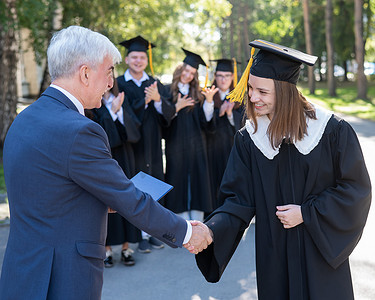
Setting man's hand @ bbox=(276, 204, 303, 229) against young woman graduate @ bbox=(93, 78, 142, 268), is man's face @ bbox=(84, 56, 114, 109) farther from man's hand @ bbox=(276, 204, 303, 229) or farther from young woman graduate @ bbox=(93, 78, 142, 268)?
young woman graduate @ bbox=(93, 78, 142, 268)

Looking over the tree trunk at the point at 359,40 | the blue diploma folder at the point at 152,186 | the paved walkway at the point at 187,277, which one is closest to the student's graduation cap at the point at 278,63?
the blue diploma folder at the point at 152,186

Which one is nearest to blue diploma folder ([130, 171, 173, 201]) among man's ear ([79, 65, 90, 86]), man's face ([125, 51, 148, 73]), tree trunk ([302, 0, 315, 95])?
man's ear ([79, 65, 90, 86])

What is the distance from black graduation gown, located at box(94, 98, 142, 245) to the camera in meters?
5.52

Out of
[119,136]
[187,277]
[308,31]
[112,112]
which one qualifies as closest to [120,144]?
[119,136]

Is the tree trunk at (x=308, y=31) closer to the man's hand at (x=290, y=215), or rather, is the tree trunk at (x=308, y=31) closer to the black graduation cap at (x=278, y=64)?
the black graduation cap at (x=278, y=64)

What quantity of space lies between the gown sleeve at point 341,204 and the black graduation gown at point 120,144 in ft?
10.2

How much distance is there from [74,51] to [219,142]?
4750 mm

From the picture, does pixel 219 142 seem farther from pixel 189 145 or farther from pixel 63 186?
pixel 63 186

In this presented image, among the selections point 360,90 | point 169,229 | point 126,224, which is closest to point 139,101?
point 126,224

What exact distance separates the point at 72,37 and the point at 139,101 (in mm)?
3631

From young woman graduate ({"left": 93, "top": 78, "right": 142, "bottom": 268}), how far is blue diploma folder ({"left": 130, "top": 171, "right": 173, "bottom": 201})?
2.53 m

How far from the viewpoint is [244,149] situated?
3039 millimetres

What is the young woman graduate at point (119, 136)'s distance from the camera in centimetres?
552

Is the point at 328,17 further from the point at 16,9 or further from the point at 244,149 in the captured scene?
the point at 244,149
